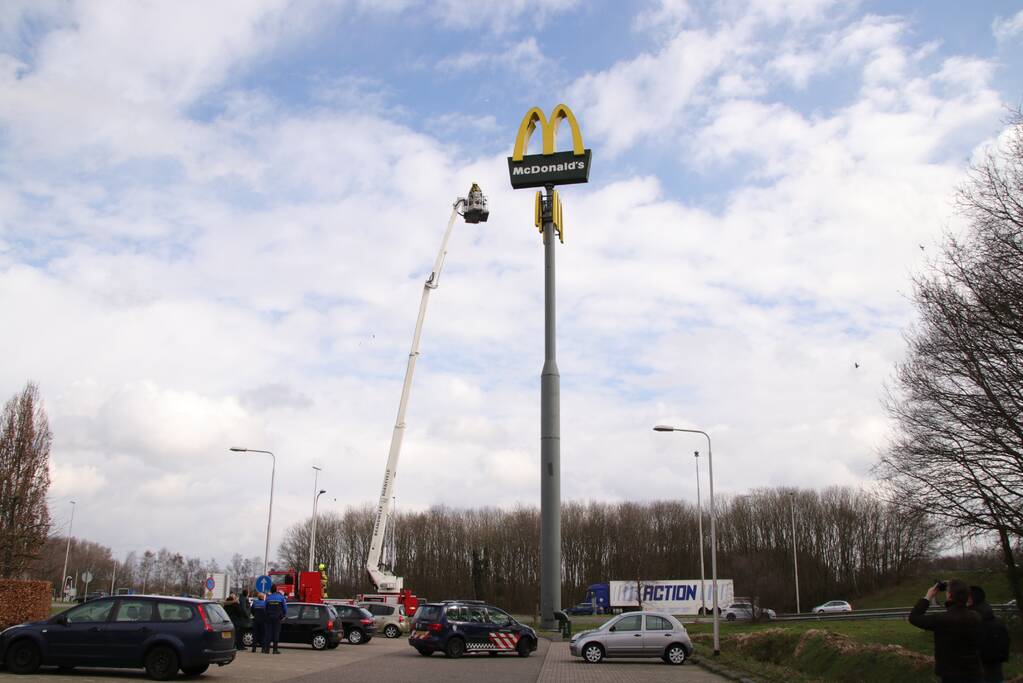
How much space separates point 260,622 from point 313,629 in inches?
135

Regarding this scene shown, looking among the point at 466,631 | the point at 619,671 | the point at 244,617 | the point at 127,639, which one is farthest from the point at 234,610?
the point at 619,671

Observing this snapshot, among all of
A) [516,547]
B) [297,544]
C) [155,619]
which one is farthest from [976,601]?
[297,544]

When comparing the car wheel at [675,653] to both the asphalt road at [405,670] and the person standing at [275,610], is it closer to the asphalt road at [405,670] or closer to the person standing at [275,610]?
the asphalt road at [405,670]

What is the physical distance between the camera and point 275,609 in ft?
75.9

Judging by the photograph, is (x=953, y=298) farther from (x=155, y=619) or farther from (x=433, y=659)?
(x=155, y=619)

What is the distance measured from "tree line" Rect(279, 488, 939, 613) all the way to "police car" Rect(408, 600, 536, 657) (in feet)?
190

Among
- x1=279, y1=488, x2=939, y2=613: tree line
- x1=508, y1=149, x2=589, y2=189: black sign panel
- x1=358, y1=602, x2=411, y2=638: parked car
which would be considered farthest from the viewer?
x1=279, y1=488, x2=939, y2=613: tree line

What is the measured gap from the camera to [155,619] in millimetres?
15734

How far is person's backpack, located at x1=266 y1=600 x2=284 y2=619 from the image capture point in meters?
23.0

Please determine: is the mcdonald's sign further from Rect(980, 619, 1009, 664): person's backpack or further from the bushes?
Rect(980, 619, 1009, 664): person's backpack

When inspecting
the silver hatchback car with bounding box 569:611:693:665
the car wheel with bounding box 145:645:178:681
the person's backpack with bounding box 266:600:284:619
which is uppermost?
the person's backpack with bounding box 266:600:284:619

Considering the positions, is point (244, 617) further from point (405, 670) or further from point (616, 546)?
point (616, 546)

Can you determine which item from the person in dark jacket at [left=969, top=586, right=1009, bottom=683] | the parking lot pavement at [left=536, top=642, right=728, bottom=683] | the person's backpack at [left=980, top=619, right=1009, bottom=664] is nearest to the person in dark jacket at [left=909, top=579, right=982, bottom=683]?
the person in dark jacket at [left=969, top=586, right=1009, bottom=683]

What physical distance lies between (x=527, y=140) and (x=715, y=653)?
27.0 metres
